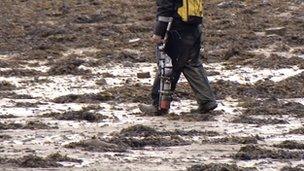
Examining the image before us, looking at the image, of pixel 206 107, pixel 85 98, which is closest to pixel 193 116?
pixel 206 107

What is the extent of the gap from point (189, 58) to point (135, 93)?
1612 mm

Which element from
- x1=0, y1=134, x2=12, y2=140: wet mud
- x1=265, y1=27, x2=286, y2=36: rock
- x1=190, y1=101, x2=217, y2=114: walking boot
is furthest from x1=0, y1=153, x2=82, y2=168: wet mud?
x1=265, y1=27, x2=286, y2=36: rock

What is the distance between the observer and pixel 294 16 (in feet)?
68.7

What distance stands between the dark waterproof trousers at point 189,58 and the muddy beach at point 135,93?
0.99 ft

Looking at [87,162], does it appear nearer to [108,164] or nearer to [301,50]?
[108,164]

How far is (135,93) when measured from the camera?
12.4 metres

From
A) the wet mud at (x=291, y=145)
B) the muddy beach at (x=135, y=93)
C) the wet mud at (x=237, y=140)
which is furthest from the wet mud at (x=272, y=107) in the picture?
the wet mud at (x=291, y=145)

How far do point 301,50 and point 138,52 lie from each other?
9.58 feet

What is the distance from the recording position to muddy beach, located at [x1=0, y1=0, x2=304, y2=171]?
8.27m

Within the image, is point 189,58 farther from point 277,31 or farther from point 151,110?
point 277,31

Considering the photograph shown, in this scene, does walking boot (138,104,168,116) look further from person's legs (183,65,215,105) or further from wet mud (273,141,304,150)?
wet mud (273,141,304,150)

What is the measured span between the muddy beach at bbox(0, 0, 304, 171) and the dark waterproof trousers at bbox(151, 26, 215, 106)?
0.99ft

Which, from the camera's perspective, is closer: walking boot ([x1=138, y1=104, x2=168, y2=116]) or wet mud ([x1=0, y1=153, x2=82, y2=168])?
wet mud ([x1=0, y1=153, x2=82, y2=168])

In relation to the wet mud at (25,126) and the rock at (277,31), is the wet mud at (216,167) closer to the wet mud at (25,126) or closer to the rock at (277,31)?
the wet mud at (25,126)
